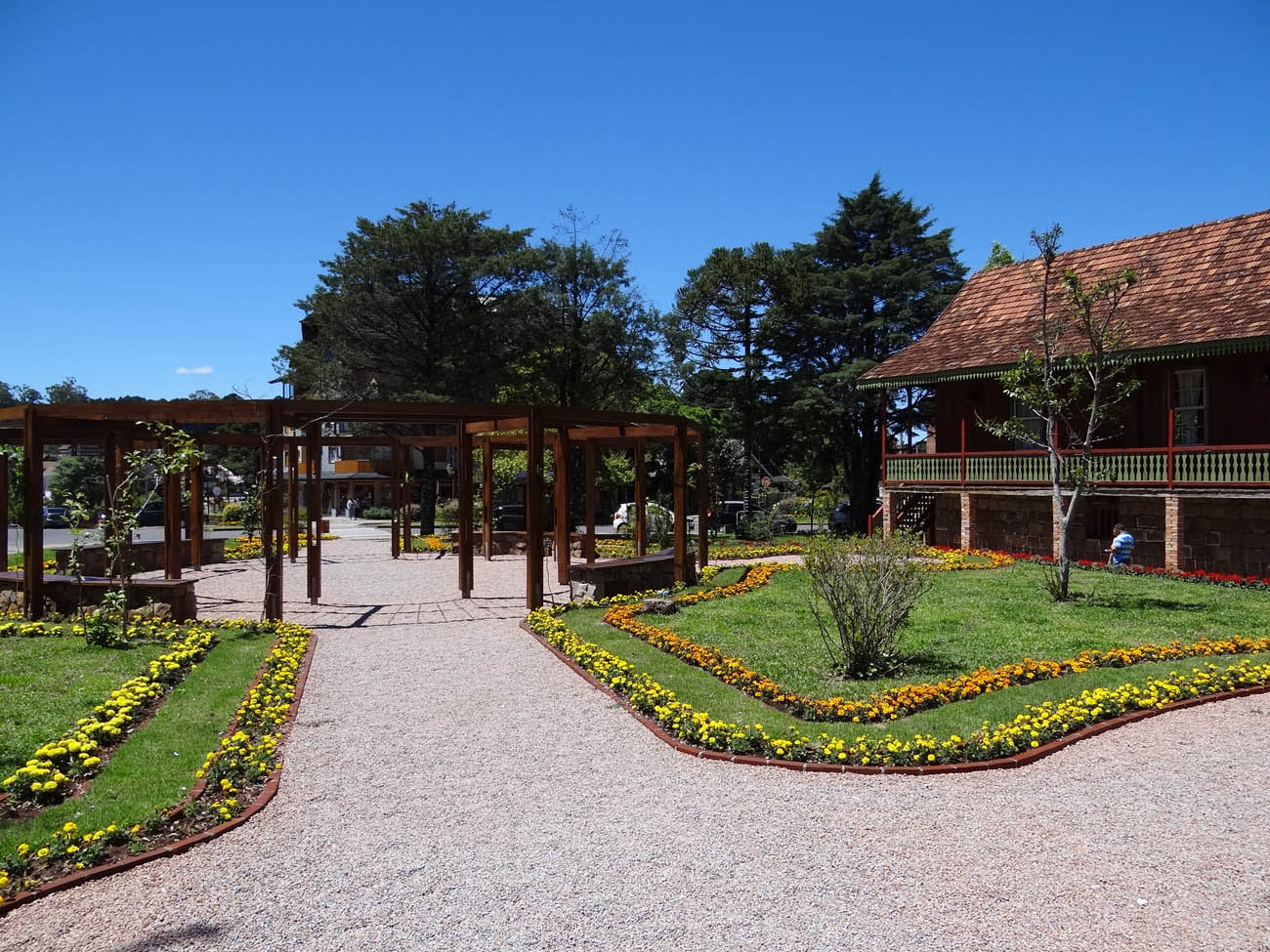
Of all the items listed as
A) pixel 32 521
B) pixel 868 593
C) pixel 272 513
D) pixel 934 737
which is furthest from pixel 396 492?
pixel 934 737

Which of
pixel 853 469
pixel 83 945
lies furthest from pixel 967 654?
pixel 853 469

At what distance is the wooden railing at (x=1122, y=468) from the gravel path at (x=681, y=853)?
10.8 m

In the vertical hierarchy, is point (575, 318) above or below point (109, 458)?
above

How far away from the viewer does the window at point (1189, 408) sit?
1904 centimetres

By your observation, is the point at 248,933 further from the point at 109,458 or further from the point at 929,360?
the point at 929,360

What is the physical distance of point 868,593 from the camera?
355 inches

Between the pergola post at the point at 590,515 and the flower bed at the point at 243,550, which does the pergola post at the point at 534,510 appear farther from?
the flower bed at the point at 243,550

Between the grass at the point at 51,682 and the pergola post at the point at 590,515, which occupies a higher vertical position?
the pergola post at the point at 590,515

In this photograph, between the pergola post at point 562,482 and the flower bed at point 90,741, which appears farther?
the pergola post at point 562,482

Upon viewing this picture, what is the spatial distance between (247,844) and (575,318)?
33589mm

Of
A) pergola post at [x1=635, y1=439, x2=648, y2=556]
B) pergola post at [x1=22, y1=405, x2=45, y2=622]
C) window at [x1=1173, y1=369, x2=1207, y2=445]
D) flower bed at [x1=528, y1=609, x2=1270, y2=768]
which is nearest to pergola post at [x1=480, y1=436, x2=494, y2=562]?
pergola post at [x1=635, y1=439, x2=648, y2=556]

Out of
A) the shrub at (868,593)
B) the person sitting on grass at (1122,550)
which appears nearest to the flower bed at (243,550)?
the shrub at (868,593)

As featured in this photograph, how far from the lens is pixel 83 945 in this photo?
4113 mm

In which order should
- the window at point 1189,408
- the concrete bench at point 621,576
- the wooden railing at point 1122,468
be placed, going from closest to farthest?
1. the concrete bench at point 621,576
2. the wooden railing at point 1122,468
3. the window at point 1189,408
